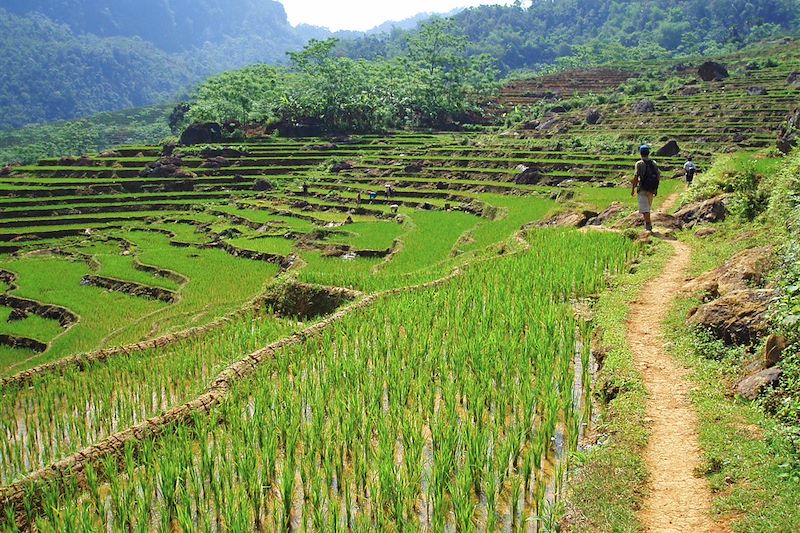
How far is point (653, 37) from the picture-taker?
14438 centimetres

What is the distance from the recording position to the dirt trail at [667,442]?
14.6ft

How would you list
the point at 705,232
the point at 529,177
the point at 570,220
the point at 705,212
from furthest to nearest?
the point at 529,177, the point at 570,220, the point at 705,212, the point at 705,232

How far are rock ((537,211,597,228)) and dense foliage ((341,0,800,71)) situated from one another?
106 metres

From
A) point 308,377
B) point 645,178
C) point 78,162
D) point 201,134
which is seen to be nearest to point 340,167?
point 201,134

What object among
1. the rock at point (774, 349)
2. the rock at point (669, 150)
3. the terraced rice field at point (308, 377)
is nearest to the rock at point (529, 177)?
the terraced rice field at point (308, 377)

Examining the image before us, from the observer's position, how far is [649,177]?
1291cm

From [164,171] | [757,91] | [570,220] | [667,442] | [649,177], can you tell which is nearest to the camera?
[667,442]

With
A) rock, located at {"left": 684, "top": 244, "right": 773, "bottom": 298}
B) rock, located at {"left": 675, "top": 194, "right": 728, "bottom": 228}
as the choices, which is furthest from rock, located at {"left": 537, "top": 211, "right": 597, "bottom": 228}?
rock, located at {"left": 684, "top": 244, "right": 773, "bottom": 298}

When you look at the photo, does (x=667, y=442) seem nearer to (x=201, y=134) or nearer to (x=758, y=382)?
(x=758, y=382)

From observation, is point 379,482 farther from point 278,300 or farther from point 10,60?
point 10,60

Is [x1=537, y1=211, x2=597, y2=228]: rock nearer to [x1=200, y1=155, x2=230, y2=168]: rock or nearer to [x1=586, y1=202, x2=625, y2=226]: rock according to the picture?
[x1=586, y1=202, x2=625, y2=226]: rock

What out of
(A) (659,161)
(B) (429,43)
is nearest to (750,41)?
(B) (429,43)

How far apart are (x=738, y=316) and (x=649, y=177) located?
21.9 ft

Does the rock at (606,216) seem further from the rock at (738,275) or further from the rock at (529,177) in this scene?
the rock at (529,177)
